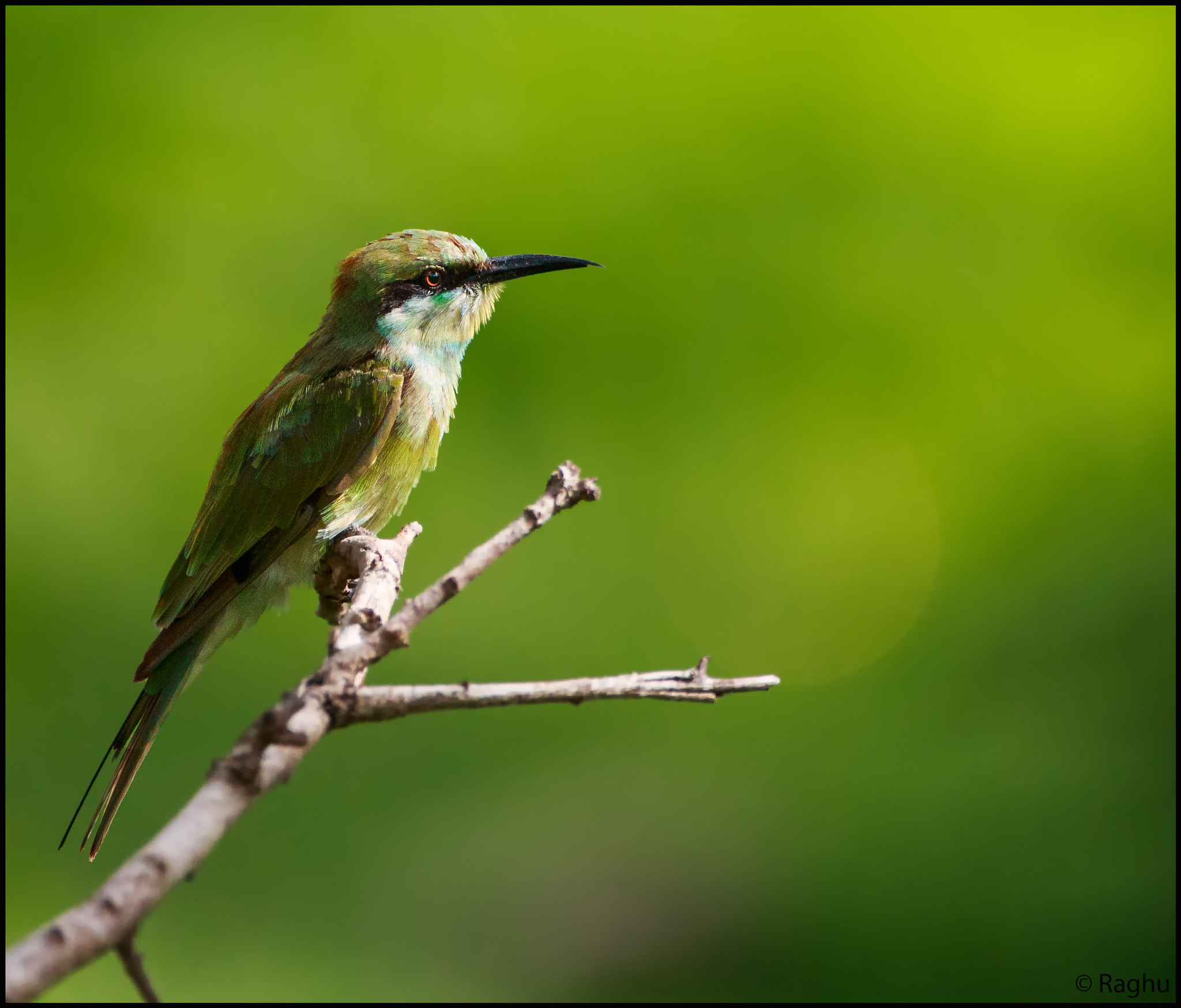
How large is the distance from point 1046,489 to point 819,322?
1.24m

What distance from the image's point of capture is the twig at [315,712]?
0.78 meters

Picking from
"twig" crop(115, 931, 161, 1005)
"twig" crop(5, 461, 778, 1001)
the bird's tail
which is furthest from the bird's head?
"twig" crop(115, 931, 161, 1005)

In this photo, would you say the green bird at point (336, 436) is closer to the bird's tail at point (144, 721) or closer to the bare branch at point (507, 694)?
the bird's tail at point (144, 721)

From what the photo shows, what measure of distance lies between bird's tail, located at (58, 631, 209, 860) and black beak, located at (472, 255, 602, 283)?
98cm

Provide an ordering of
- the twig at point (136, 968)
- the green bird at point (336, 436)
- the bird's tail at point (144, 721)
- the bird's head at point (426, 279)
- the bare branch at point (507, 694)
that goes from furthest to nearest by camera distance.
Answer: the bird's head at point (426, 279), the green bird at point (336, 436), the bird's tail at point (144, 721), the bare branch at point (507, 694), the twig at point (136, 968)

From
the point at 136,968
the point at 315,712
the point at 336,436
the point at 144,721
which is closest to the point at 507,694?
the point at 315,712

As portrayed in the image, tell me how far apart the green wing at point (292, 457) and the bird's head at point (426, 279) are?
15 cm

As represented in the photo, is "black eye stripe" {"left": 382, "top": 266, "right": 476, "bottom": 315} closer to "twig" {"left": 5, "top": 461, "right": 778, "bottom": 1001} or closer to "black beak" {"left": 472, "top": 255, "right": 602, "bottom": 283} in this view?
"black beak" {"left": 472, "top": 255, "right": 602, "bottom": 283}

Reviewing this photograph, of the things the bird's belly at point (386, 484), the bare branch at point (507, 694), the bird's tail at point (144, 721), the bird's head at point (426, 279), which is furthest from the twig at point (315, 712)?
the bird's head at point (426, 279)

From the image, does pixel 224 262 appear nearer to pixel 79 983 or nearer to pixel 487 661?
pixel 487 661

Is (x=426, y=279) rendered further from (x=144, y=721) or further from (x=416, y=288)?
(x=144, y=721)

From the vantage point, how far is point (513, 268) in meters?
2.59

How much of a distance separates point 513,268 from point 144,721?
1222 mm

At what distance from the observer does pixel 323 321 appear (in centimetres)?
274
